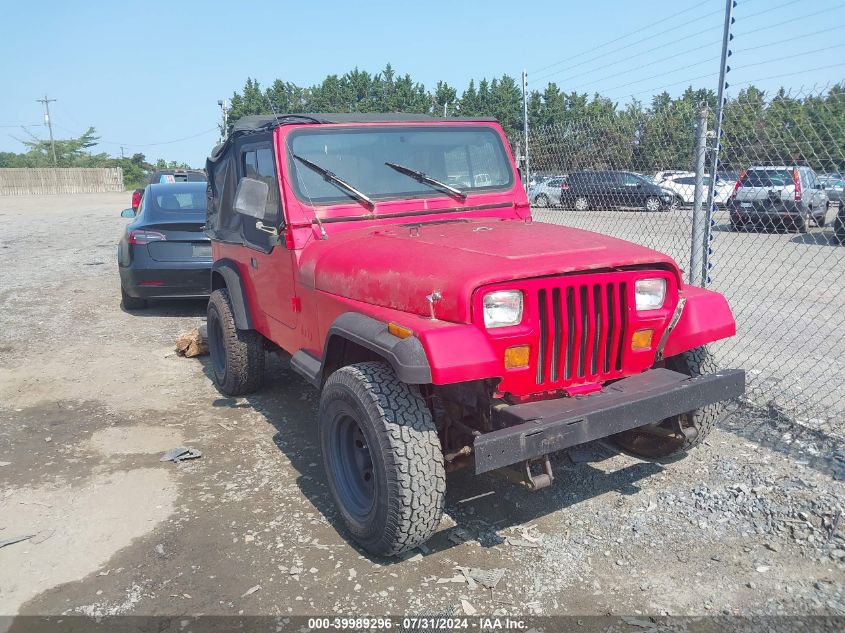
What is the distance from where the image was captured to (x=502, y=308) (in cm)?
291

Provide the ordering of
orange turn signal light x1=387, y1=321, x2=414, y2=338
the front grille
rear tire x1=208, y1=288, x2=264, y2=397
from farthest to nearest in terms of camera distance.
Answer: rear tire x1=208, y1=288, x2=264, y2=397, the front grille, orange turn signal light x1=387, y1=321, x2=414, y2=338

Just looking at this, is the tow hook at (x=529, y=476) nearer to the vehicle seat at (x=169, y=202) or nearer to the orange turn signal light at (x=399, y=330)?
the orange turn signal light at (x=399, y=330)

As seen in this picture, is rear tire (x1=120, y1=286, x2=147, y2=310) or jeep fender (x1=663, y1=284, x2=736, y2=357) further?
rear tire (x1=120, y1=286, x2=147, y2=310)

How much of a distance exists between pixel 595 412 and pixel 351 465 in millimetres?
1282

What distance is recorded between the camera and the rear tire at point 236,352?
5109 millimetres

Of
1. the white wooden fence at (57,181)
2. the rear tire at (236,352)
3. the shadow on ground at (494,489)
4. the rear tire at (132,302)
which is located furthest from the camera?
the white wooden fence at (57,181)

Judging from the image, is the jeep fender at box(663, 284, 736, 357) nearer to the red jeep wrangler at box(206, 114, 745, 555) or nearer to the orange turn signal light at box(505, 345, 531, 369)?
the red jeep wrangler at box(206, 114, 745, 555)

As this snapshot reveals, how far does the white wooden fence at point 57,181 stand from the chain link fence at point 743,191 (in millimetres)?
47689

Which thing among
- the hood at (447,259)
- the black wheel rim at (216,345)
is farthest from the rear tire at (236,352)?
the hood at (447,259)

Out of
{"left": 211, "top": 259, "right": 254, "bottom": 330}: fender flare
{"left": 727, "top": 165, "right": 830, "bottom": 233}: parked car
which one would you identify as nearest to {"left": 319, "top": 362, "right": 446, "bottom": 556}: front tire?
{"left": 211, "top": 259, "right": 254, "bottom": 330}: fender flare

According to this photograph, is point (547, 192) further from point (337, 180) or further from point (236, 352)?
point (236, 352)

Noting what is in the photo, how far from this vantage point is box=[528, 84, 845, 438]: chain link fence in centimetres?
444

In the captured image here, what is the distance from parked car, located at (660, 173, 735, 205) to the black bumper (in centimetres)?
267

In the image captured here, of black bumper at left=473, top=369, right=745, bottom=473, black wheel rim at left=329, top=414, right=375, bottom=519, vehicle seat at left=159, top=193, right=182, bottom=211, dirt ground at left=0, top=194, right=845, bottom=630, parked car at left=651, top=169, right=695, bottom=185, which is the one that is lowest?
dirt ground at left=0, top=194, right=845, bottom=630
